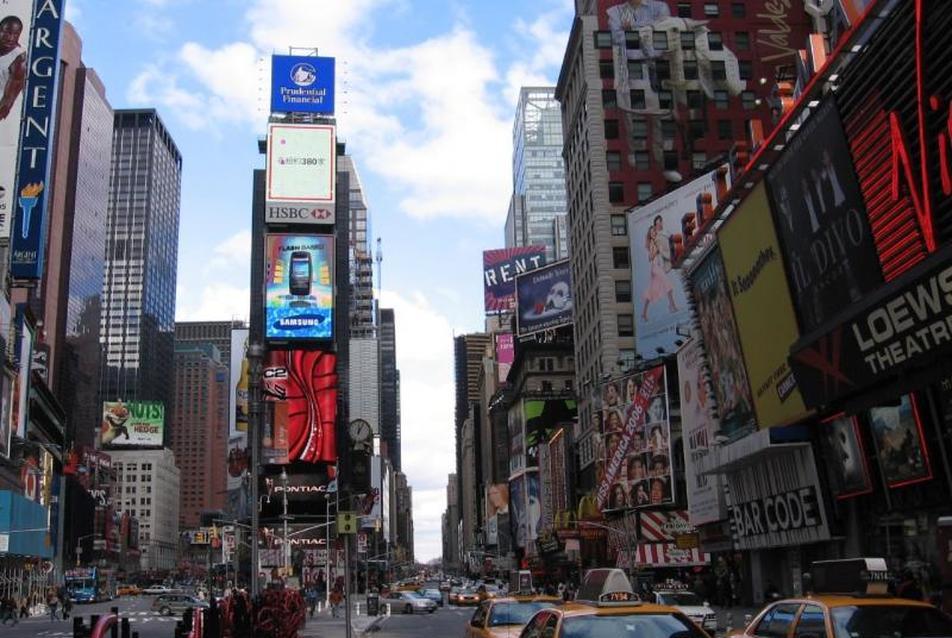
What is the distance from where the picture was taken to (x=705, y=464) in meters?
41.1

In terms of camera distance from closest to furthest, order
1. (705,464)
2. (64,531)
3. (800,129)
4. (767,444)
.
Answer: (800,129) → (767,444) → (705,464) → (64,531)

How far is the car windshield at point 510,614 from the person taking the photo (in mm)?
17922

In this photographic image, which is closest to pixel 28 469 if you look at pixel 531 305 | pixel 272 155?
pixel 272 155

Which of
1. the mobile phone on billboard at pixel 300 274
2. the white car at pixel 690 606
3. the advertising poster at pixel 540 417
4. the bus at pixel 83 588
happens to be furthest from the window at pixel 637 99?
the bus at pixel 83 588

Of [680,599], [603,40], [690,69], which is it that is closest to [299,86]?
[603,40]

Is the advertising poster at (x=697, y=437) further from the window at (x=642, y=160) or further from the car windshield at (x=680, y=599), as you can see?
the window at (x=642, y=160)

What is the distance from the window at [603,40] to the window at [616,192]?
489 inches

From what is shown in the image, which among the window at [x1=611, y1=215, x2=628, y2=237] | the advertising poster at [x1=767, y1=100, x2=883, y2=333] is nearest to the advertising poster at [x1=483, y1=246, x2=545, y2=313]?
the window at [x1=611, y1=215, x2=628, y2=237]

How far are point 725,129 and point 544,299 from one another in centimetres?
4121

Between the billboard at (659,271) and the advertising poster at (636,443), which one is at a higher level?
the billboard at (659,271)

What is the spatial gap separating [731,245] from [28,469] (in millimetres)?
81193

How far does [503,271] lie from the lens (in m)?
167

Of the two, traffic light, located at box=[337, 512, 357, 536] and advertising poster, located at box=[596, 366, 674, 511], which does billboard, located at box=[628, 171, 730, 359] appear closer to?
advertising poster, located at box=[596, 366, 674, 511]

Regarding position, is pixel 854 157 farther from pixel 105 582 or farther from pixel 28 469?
pixel 105 582
